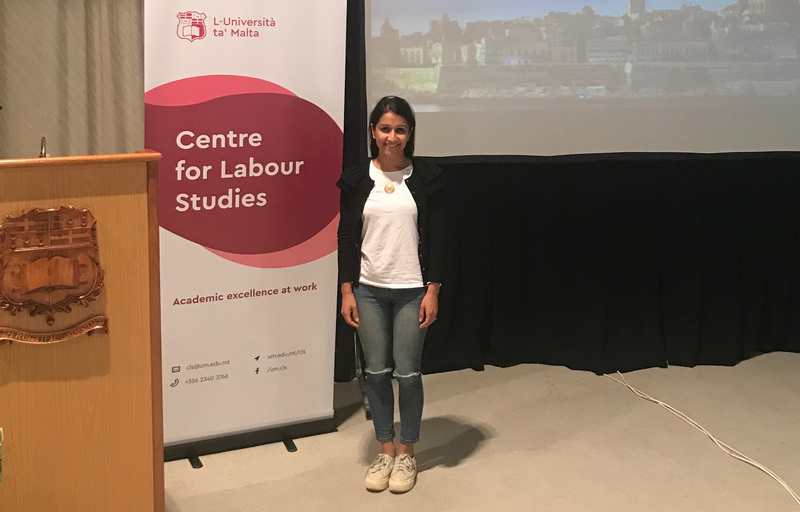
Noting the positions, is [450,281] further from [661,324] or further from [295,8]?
[295,8]

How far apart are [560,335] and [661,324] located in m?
0.52

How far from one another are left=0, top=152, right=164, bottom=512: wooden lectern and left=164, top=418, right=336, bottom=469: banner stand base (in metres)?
1.08

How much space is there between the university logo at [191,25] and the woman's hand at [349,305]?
95 cm


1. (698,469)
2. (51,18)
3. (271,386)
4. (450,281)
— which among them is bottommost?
(698,469)

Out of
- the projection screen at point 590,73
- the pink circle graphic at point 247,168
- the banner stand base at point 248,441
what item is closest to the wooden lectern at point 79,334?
the pink circle graphic at point 247,168

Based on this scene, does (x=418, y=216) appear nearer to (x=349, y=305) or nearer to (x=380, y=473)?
(x=349, y=305)

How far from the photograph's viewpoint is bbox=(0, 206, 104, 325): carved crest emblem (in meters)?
1.91

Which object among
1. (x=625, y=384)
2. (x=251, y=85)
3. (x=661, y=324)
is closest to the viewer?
(x=251, y=85)

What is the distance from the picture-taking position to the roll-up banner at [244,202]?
288 cm

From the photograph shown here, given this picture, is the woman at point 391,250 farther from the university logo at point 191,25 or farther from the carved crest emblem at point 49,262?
the carved crest emblem at point 49,262

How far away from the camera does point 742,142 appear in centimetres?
427

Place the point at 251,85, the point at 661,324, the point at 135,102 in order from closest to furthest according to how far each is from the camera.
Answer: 1. the point at 251,85
2. the point at 135,102
3. the point at 661,324

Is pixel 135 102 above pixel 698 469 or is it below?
above

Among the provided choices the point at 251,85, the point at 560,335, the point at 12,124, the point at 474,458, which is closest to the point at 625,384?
the point at 560,335
